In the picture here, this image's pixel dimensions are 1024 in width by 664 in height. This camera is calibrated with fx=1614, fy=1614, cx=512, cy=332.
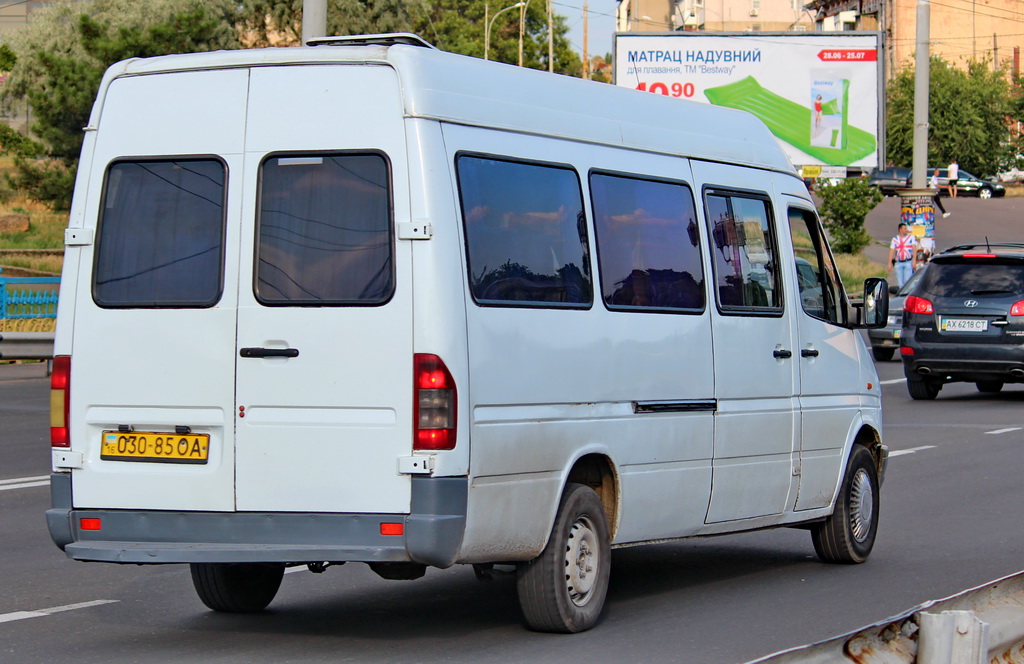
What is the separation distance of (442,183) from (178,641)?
2.32 metres

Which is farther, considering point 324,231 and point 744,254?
point 744,254

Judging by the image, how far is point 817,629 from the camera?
287 inches

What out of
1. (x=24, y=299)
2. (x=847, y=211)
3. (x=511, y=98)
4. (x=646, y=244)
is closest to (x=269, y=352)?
(x=511, y=98)

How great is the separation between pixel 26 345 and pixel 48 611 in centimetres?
1517

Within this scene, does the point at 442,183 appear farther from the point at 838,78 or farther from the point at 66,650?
the point at 838,78

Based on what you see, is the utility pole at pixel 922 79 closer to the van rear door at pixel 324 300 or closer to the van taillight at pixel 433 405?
the van rear door at pixel 324 300

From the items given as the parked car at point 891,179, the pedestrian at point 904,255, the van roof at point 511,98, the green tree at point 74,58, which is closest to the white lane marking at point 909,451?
the van roof at point 511,98

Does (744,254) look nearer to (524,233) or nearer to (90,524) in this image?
(524,233)

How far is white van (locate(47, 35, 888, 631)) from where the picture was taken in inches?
245

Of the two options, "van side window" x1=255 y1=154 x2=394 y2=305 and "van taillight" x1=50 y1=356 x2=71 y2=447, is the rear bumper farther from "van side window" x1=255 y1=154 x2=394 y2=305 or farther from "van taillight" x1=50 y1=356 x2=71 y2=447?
"van side window" x1=255 y1=154 x2=394 y2=305

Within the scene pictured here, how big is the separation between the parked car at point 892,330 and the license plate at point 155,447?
63.8 ft

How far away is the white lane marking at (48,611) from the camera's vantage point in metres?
7.46

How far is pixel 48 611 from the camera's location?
7625 millimetres

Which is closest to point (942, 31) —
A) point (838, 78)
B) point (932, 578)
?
point (838, 78)
